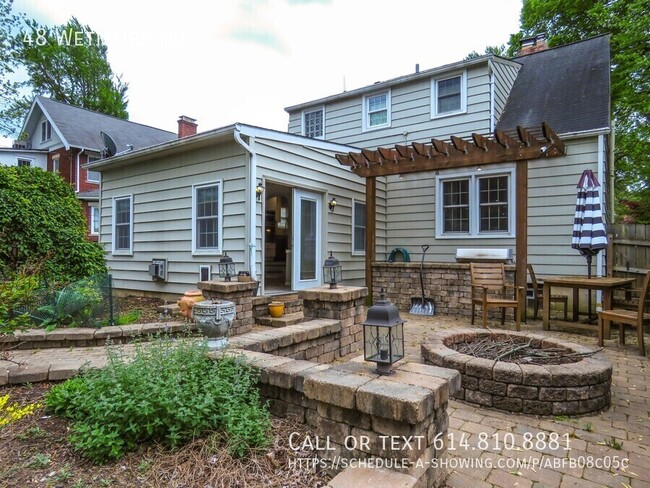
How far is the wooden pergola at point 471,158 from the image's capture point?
19.8 feet

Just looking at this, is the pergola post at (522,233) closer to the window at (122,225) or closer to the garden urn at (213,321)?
the garden urn at (213,321)

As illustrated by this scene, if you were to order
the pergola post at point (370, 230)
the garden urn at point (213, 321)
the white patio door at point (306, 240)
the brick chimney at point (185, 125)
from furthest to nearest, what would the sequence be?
the brick chimney at point (185, 125), the pergola post at point (370, 230), the white patio door at point (306, 240), the garden urn at point (213, 321)

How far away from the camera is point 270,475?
1.84 metres

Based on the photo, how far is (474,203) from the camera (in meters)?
8.16

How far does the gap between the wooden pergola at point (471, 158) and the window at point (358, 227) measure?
0.65 m

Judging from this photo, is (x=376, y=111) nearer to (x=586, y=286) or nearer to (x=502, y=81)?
(x=502, y=81)

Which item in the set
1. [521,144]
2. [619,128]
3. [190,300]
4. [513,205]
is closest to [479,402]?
[190,300]

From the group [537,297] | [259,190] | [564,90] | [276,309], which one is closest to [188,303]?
[276,309]

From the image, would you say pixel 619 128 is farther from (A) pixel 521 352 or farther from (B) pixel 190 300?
(B) pixel 190 300

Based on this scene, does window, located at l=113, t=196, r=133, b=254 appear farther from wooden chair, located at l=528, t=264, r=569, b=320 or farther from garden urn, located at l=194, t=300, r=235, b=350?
wooden chair, located at l=528, t=264, r=569, b=320

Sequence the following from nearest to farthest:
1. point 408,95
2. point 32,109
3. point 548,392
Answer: point 548,392 < point 408,95 < point 32,109

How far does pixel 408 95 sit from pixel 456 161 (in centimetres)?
328

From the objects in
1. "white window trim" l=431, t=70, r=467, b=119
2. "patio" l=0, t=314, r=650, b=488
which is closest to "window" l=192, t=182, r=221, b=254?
"patio" l=0, t=314, r=650, b=488

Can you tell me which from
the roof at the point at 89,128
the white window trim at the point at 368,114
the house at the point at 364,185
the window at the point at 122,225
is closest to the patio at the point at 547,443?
the house at the point at 364,185
